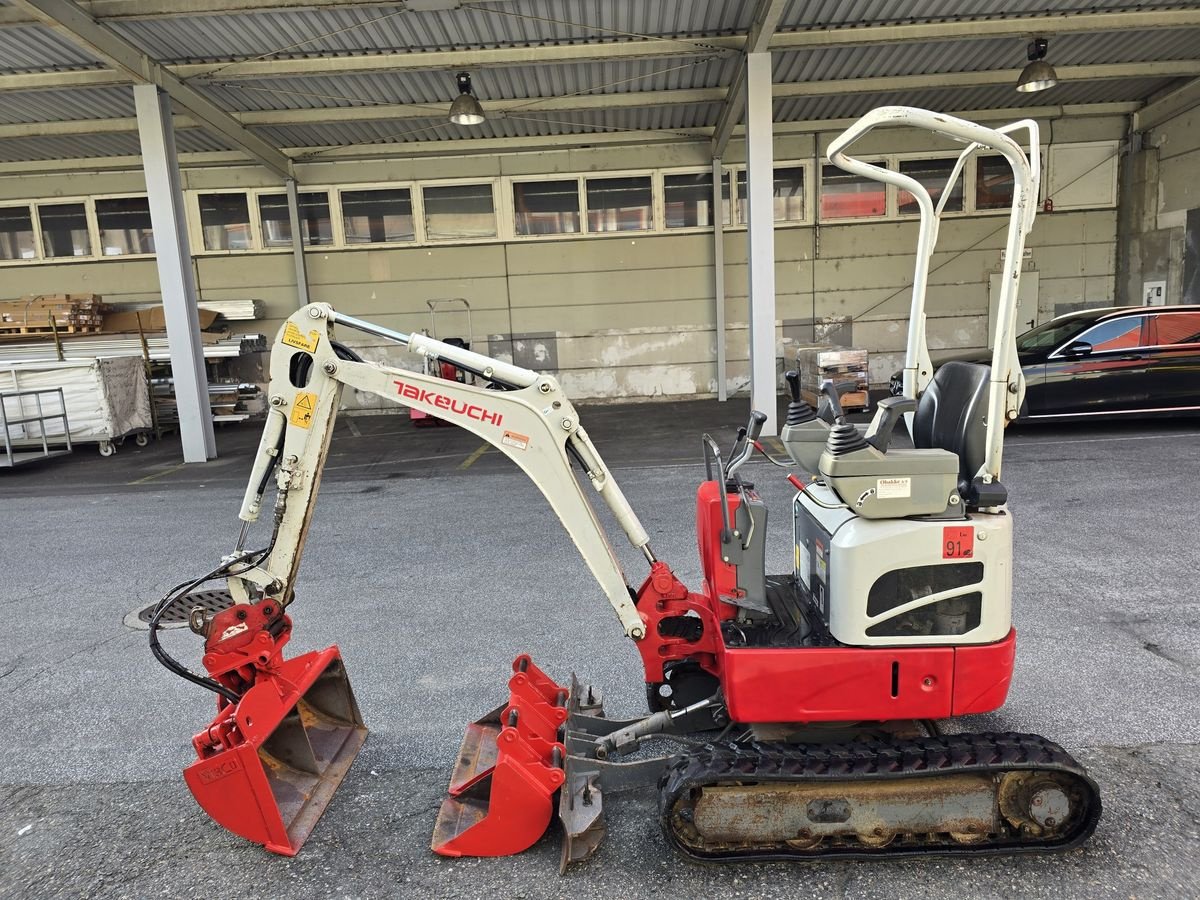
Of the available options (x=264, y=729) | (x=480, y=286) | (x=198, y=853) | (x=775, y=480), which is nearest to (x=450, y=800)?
(x=264, y=729)

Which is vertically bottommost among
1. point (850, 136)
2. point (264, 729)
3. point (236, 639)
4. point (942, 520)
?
point (264, 729)

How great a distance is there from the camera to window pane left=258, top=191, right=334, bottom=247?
52.3ft

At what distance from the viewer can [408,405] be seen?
286cm

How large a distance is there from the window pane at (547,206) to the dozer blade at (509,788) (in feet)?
46.5

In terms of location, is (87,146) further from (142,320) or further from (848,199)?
(848,199)

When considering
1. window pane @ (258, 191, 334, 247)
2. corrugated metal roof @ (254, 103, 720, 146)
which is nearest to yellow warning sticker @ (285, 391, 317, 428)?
corrugated metal roof @ (254, 103, 720, 146)

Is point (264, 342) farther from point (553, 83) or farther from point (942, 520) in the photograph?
point (942, 520)

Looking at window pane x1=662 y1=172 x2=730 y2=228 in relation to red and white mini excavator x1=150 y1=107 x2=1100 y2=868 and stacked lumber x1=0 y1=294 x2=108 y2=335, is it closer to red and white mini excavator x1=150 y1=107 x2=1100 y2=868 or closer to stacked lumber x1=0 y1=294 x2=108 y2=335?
stacked lumber x1=0 y1=294 x2=108 y2=335

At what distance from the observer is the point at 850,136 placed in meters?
2.91

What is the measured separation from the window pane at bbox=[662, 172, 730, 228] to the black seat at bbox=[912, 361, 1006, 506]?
1309 centimetres

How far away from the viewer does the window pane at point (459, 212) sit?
15.8 metres

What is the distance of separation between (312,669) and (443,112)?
1242 cm

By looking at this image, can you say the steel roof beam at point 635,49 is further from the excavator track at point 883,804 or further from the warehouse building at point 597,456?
the excavator track at point 883,804

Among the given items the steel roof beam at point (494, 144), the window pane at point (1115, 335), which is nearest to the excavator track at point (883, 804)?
the window pane at point (1115, 335)
